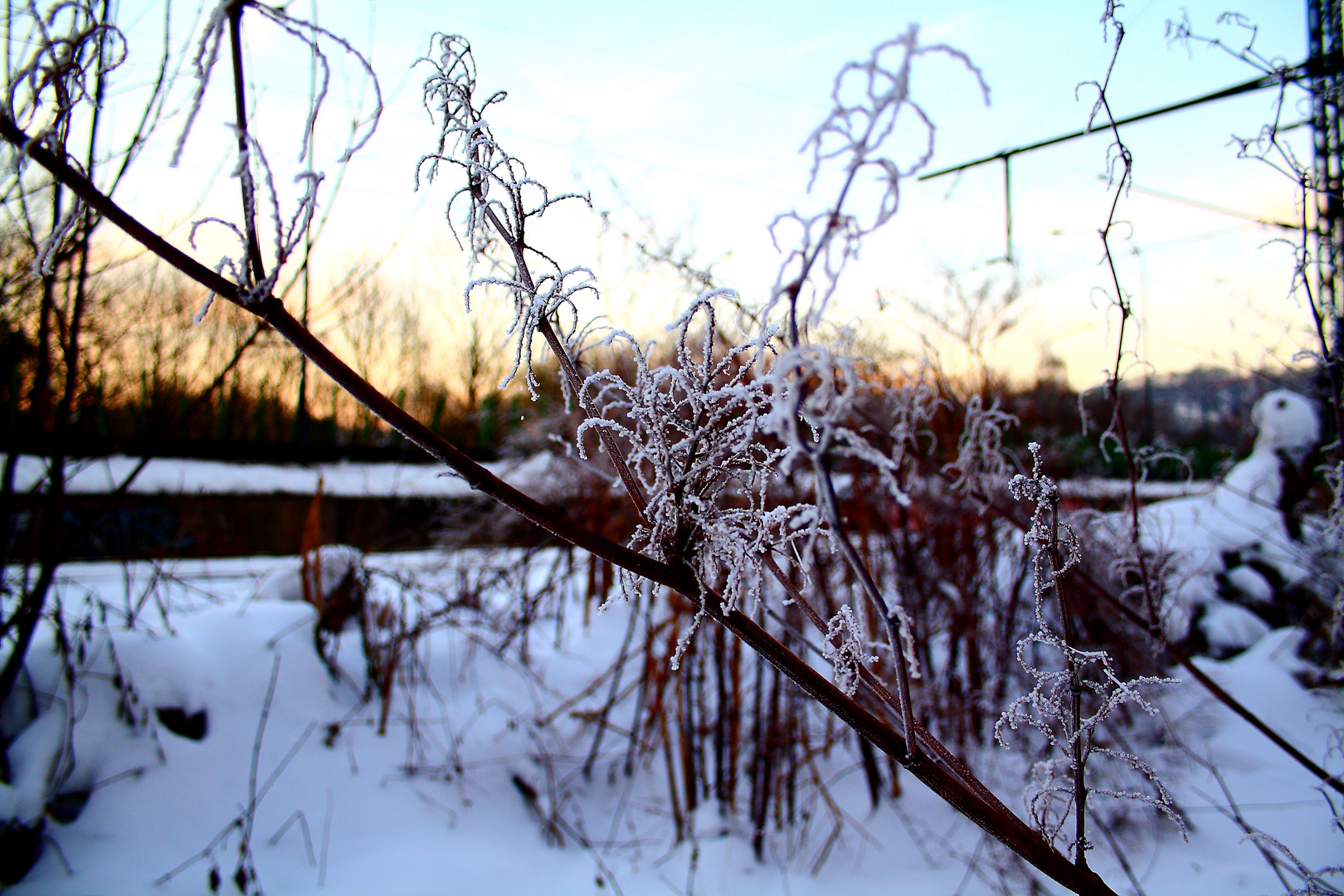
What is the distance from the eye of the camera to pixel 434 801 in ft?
10.5

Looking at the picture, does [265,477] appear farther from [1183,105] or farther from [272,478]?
[1183,105]

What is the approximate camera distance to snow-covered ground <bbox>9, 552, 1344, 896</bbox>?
8.94ft

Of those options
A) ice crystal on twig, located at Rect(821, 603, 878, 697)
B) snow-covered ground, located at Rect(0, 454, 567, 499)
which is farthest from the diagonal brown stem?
snow-covered ground, located at Rect(0, 454, 567, 499)

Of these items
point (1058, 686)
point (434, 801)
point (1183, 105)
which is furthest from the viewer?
point (434, 801)

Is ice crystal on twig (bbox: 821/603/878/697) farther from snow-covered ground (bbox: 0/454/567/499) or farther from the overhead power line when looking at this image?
snow-covered ground (bbox: 0/454/567/499)

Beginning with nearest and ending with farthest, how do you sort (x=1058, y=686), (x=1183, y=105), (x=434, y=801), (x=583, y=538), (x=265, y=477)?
(x=583, y=538)
(x=1058, y=686)
(x=1183, y=105)
(x=434, y=801)
(x=265, y=477)

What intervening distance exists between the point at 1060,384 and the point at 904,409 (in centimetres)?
2582

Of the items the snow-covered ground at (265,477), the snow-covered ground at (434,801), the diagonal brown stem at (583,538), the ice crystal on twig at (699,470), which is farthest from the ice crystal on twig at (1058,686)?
the snow-covered ground at (265,477)

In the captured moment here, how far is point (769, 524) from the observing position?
687mm

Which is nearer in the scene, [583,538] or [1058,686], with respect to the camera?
[583,538]

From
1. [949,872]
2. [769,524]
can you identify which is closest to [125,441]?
[769,524]

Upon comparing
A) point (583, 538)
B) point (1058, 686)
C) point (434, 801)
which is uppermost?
point (583, 538)

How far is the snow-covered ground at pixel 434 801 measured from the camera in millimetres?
2725

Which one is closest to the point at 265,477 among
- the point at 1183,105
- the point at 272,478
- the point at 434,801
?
the point at 272,478
